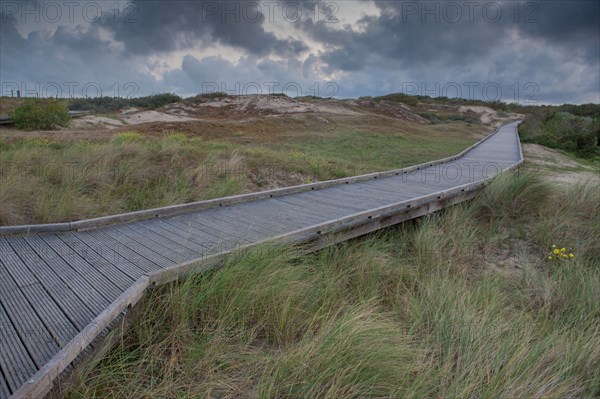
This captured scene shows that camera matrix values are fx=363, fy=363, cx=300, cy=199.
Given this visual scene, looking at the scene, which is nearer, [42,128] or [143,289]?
[143,289]

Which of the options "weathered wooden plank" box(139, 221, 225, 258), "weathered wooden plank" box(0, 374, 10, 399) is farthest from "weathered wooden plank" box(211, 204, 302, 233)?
"weathered wooden plank" box(0, 374, 10, 399)

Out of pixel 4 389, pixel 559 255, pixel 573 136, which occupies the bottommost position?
pixel 559 255

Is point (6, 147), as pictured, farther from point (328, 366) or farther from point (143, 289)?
point (328, 366)

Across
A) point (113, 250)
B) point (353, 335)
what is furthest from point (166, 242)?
point (353, 335)

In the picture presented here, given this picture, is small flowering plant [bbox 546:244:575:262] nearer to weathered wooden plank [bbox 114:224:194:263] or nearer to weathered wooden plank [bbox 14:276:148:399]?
weathered wooden plank [bbox 114:224:194:263]

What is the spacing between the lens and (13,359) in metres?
2.09

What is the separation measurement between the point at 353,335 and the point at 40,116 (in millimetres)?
19298

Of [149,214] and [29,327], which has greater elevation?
[149,214]

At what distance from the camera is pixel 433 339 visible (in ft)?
9.95

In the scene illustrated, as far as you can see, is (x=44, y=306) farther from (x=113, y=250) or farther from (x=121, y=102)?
(x=121, y=102)

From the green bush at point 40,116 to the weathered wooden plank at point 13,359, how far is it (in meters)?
17.7

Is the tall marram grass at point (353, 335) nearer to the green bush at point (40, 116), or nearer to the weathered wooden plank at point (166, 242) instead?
the weathered wooden plank at point (166, 242)

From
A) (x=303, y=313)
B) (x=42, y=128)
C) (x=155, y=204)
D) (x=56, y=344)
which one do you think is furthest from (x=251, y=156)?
(x=42, y=128)

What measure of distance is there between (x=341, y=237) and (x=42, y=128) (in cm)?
1759
